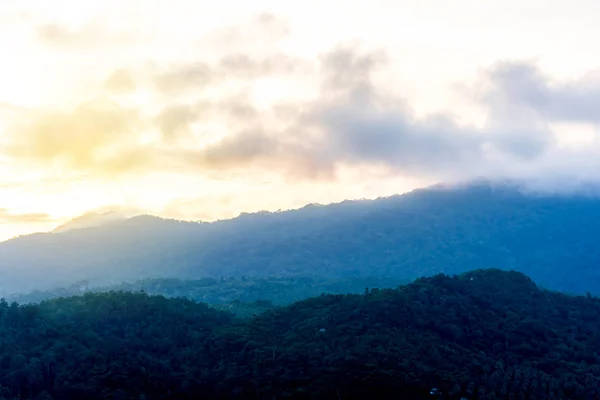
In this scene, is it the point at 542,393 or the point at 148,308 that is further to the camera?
the point at 148,308

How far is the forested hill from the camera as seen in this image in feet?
299

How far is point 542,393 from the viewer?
3627 inches

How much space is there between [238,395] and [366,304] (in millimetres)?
33197

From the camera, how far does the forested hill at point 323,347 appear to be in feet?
299

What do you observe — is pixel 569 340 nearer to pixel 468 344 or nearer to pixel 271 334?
pixel 468 344

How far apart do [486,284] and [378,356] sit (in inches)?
1839

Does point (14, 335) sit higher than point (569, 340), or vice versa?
point (14, 335)

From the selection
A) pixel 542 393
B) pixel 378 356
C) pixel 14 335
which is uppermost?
pixel 14 335

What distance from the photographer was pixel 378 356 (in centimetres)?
9550

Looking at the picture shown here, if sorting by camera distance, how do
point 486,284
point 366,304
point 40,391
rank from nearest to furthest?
1. point 40,391
2. point 366,304
3. point 486,284

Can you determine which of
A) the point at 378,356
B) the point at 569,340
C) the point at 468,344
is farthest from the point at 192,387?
the point at 569,340

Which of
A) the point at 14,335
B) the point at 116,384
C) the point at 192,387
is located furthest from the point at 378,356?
the point at 14,335

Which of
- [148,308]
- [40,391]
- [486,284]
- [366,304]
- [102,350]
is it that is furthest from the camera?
[486,284]

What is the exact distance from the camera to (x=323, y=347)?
335ft
